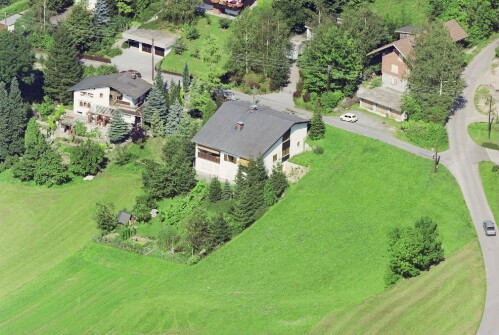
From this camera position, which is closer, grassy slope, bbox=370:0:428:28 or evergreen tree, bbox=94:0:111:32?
grassy slope, bbox=370:0:428:28

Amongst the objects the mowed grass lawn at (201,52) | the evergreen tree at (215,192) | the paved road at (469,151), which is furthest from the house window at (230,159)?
the mowed grass lawn at (201,52)

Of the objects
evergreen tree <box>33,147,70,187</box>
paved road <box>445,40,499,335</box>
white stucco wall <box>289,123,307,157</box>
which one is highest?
paved road <box>445,40,499,335</box>

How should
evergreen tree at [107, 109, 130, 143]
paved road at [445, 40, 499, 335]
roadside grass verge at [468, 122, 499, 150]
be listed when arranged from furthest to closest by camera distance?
1. evergreen tree at [107, 109, 130, 143]
2. roadside grass verge at [468, 122, 499, 150]
3. paved road at [445, 40, 499, 335]

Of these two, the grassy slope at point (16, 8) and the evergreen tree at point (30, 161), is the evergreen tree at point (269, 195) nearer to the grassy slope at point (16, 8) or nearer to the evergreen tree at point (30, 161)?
the evergreen tree at point (30, 161)

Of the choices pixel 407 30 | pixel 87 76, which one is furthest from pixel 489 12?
pixel 87 76

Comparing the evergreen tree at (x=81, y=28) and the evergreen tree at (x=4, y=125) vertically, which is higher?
the evergreen tree at (x=81, y=28)

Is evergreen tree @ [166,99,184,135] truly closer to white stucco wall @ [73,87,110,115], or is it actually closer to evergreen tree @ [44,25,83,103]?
white stucco wall @ [73,87,110,115]

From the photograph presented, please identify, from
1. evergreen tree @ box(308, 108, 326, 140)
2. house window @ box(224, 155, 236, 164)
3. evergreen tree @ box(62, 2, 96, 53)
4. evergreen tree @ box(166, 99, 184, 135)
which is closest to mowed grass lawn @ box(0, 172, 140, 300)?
evergreen tree @ box(166, 99, 184, 135)

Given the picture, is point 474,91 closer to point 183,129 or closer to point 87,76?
point 183,129
